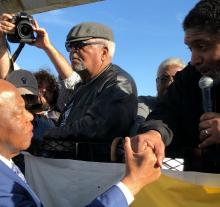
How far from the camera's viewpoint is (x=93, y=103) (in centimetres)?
285

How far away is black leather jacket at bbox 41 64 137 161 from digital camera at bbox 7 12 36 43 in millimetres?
860

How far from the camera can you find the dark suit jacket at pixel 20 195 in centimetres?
175

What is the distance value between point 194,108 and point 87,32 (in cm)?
127

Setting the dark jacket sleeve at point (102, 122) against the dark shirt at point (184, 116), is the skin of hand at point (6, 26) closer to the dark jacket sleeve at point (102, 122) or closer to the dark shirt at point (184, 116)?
the dark jacket sleeve at point (102, 122)

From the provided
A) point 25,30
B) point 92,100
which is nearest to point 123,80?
point 92,100

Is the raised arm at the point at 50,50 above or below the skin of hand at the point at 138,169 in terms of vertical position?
above

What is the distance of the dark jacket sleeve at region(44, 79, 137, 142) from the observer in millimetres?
2721

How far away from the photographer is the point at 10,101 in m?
2.07

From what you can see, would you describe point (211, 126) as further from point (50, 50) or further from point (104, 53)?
point (50, 50)

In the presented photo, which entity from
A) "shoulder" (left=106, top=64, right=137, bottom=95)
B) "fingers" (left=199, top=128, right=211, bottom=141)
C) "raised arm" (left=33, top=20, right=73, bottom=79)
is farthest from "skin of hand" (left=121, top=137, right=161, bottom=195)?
"raised arm" (left=33, top=20, right=73, bottom=79)

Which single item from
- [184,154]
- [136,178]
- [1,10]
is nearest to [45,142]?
[184,154]

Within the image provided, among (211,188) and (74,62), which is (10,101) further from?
(74,62)

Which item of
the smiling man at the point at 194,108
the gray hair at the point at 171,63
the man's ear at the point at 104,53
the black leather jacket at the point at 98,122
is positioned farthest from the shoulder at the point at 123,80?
the gray hair at the point at 171,63

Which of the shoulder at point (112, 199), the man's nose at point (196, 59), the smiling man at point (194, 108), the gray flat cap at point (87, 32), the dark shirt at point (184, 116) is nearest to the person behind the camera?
the shoulder at point (112, 199)
